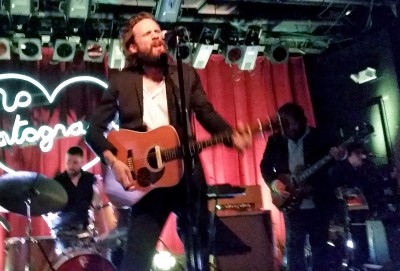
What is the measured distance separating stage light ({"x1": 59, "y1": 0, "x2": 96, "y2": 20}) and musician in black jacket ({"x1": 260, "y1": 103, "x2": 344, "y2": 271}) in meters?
2.36

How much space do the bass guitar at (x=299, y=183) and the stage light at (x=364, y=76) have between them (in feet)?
4.87

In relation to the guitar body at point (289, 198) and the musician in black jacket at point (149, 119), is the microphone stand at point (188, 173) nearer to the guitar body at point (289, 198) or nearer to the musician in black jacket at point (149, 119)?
the musician in black jacket at point (149, 119)

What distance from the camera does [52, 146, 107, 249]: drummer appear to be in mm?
4117

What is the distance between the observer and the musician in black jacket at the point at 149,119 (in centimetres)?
249

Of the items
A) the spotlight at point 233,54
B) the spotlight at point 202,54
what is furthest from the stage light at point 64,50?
the spotlight at point 233,54

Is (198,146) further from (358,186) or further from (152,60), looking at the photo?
(358,186)

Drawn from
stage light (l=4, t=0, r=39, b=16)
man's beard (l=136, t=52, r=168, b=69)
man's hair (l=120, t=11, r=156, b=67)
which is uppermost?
stage light (l=4, t=0, r=39, b=16)

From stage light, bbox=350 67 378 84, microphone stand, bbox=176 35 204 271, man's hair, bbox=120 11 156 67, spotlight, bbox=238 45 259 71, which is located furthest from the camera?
spotlight, bbox=238 45 259 71

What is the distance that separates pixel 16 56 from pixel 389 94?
445 cm

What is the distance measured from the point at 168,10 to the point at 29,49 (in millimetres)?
1683

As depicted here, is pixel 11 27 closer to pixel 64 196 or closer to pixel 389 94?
pixel 64 196

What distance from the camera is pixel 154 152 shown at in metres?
2.68

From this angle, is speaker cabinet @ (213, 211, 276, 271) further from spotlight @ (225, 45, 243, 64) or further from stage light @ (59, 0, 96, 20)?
stage light @ (59, 0, 96, 20)

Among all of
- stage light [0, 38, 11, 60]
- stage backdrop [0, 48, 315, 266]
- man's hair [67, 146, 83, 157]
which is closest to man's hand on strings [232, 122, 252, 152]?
man's hair [67, 146, 83, 157]
